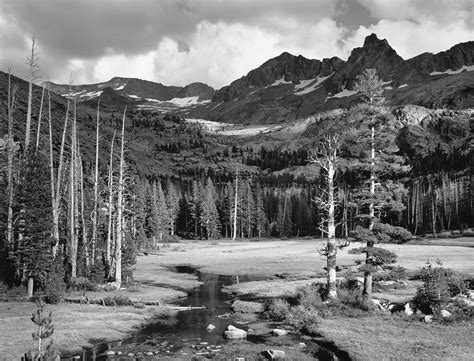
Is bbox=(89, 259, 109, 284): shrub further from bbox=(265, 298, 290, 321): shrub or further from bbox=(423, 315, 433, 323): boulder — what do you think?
bbox=(423, 315, 433, 323): boulder

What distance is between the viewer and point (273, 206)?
17800cm

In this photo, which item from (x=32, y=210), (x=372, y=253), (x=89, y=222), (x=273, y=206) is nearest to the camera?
(x=372, y=253)

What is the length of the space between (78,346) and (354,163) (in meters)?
22.1

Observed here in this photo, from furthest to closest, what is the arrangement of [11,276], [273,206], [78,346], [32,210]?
[273,206]
[11,276]
[32,210]
[78,346]

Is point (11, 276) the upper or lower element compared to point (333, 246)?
lower

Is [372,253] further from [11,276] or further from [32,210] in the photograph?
[11,276]

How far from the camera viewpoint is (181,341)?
2581 centimetres

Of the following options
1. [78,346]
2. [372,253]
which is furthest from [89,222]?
[372,253]

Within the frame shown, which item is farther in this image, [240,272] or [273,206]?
[273,206]

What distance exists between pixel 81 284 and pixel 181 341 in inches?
749

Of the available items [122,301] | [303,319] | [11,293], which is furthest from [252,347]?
A: [11,293]

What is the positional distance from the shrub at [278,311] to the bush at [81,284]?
17671mm

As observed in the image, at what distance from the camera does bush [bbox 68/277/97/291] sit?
4006 cm

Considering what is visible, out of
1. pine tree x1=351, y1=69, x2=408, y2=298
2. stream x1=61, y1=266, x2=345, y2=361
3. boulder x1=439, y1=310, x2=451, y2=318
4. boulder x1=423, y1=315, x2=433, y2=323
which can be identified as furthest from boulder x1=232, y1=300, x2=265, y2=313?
boulder x1=439, y1=310, x2=451, y2=318
